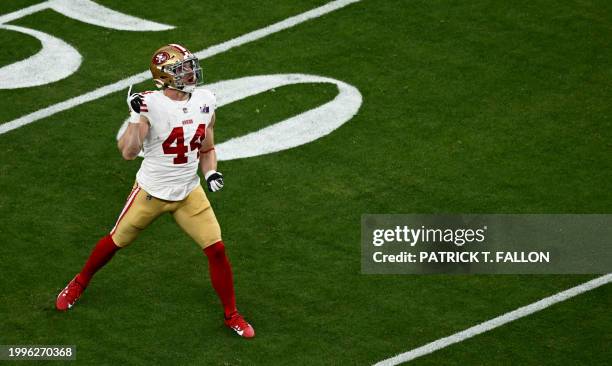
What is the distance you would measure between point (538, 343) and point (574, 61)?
5.61 metres

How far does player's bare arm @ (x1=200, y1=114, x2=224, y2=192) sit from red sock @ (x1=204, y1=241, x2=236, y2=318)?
1.56ft

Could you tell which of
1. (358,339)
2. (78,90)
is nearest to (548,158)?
(358,339)

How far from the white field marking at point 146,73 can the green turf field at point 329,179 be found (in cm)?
11

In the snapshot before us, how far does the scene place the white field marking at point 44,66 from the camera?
14711mm

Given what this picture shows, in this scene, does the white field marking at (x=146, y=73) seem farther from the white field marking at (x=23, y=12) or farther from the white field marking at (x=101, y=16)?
the white field marking at (x=23, y=12)

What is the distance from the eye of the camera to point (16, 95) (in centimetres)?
1438

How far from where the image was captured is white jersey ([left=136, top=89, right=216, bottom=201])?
1011 centimetres

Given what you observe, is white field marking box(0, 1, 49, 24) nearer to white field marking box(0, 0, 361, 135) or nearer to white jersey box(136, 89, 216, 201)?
white field marking box(0, 0, 361, 135)

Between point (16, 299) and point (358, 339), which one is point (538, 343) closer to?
point (358, 339)

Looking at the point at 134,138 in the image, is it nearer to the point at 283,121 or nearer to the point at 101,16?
the point at 283,121

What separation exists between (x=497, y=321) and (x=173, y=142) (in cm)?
303

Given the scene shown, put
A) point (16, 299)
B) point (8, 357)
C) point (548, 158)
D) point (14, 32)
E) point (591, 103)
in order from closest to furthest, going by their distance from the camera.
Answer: point (8, 357) < point (16, 299) < point (548, 158) < point (591, 103) < point (14, 32)

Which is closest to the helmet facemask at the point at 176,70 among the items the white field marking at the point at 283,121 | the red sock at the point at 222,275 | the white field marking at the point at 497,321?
the red sock at the point at 222,275

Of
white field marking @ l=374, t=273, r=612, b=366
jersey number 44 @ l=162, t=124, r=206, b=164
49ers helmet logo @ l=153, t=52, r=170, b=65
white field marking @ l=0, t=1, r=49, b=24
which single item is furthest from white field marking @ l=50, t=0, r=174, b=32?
white field marking @ l=374, t=273, r=612, b=366
